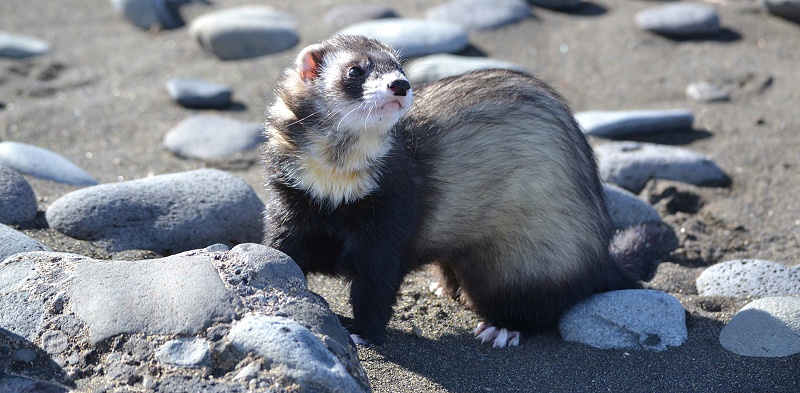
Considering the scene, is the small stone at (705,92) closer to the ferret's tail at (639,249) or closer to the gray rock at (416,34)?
the gray rock at (416,34)

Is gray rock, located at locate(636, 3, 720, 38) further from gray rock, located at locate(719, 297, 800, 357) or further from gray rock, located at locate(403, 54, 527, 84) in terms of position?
gray rock, located at locate(719, 297, 800, 357)

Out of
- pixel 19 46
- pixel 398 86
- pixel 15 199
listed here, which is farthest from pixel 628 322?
pixel 19 46

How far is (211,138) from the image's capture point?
9562 mm

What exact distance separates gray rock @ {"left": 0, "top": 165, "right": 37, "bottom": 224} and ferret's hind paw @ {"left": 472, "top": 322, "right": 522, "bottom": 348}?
11.6ft

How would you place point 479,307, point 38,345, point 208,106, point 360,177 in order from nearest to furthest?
point 38,345, point 360,177, point 479,307, point 208,106

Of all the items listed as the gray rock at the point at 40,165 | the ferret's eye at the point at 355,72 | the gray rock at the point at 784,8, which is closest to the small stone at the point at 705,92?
the gray rock at the point at 784,8

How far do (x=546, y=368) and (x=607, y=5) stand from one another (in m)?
8.07

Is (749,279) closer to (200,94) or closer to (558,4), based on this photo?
(200,94)

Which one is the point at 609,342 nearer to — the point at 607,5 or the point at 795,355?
the point at 795,355

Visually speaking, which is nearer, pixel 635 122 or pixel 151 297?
pixel 151 297

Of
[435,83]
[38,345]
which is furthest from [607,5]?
[38,345]

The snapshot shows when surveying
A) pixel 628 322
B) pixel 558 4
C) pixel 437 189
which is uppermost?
pixel 437 189

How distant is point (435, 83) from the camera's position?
669 cm

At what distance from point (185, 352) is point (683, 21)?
9.38m
